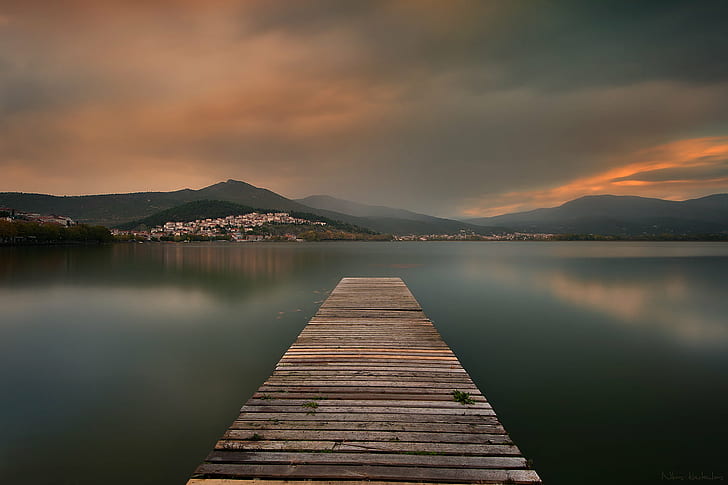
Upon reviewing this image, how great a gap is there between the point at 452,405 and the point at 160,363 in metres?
8.62

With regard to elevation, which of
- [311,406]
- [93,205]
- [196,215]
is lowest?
[311,406]

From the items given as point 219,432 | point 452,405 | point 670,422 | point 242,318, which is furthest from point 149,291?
point 670,422

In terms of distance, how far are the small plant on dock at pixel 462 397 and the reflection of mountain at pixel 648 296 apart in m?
12.1

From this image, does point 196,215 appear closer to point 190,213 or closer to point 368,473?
point 190,213

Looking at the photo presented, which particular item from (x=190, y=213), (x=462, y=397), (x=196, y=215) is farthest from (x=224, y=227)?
(x=462, y=397)

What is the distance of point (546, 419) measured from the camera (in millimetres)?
6391

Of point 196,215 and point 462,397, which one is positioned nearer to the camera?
point 462,397

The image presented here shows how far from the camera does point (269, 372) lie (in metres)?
8.95

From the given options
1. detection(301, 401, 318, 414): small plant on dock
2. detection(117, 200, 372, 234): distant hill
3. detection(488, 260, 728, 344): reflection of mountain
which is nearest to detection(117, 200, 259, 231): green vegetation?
detection(117, 200, 372, 234): distant hill

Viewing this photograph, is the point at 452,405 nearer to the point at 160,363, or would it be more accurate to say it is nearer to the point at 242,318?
the point at 160,363

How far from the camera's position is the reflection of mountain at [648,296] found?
553 inches

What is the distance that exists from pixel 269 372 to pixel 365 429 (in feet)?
18.0

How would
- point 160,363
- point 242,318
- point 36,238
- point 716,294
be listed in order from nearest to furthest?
point 160,363, point 242,318, point 716,294, point 36,238

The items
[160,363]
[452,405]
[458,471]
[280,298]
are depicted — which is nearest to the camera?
[458,471]
